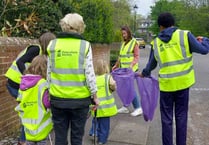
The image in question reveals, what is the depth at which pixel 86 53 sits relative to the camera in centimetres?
371

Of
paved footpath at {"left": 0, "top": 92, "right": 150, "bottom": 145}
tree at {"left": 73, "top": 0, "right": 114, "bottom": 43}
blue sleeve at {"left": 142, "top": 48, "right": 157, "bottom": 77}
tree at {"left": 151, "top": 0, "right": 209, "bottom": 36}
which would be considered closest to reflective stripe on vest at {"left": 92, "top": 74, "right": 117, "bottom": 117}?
paved footpath at {"left": 0, "top": 92, "right": 150, "bottom": 145}

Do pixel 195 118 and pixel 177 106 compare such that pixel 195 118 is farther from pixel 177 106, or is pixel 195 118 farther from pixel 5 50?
pixel 5 50

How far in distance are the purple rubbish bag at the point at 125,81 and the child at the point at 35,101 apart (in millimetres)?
2740

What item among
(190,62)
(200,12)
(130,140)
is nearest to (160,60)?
(190,62)

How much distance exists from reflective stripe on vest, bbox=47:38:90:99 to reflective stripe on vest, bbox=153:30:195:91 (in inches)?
59.8

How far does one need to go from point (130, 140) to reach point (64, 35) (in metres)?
2.47

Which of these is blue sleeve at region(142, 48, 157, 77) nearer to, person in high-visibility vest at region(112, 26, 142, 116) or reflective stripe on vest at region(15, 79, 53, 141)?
person in high-visibility vest at region(112, 26, 142, 116)

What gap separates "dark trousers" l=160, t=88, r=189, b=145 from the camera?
4906 mm

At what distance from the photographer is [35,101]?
4098 mm

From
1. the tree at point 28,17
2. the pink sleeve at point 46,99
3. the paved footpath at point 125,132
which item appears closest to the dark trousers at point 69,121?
the pink sleeve at point 46,99

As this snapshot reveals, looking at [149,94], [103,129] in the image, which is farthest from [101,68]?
[149,94]

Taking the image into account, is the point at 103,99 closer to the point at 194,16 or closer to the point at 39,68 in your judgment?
the point at 39,68

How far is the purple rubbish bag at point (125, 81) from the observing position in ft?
22.0

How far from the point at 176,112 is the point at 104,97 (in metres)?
1.11
